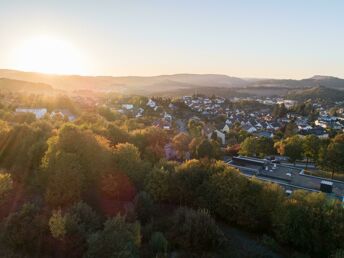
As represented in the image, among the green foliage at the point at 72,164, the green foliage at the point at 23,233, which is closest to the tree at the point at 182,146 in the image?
the green foliage at the point at 72,164

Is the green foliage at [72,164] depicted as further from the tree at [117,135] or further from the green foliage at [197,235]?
the tree at [117,135]

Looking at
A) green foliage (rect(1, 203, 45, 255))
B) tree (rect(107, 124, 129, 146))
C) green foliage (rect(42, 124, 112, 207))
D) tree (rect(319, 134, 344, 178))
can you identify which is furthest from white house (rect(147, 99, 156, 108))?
green foliage (rect(1, 203, 45, 255))

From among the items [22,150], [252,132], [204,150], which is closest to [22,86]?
[252,132]

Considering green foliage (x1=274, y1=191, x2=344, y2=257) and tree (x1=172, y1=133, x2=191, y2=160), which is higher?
green foliage (x1=274, y1=191, x2=344, y2=257)

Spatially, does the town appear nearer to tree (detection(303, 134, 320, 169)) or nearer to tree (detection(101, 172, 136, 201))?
tree (detection(303, 134, 320, 169))

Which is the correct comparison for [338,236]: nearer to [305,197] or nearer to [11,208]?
[305,197]

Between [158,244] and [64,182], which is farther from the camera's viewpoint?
[64,182]

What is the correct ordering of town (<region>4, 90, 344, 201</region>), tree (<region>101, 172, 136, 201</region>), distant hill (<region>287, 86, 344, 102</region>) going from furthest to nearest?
distant hill (<region>287, 86, 344, 102</region>)
town (<region>4, 90, 344, 201</region>)
tree (<region>101, 172, 136, 201</region>)

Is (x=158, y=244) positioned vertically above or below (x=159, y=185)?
below

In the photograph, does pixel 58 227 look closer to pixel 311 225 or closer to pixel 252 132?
pixel 311 225
